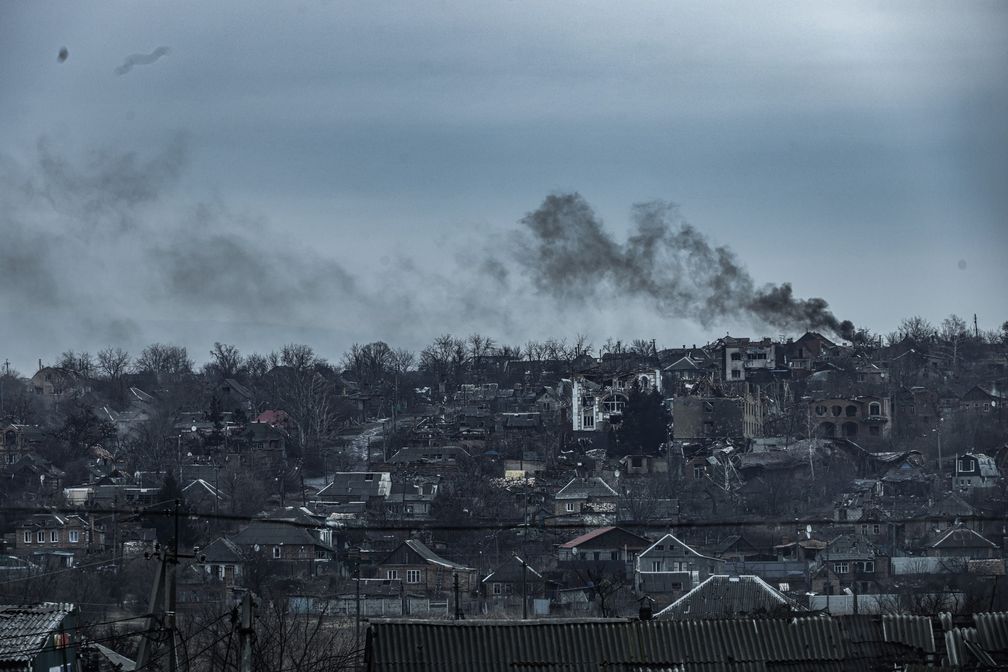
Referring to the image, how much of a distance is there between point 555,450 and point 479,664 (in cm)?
4144

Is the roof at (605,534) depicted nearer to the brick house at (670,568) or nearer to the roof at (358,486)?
the brick house at (670,568)

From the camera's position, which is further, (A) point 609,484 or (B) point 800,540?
(A) point 609,484

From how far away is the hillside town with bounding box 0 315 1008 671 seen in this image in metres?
14.3

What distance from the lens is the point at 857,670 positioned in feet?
39.1

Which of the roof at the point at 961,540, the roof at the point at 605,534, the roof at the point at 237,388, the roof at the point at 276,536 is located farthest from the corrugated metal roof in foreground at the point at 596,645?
the roof at the point at 237,388

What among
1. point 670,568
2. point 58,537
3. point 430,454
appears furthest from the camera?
point 430,454

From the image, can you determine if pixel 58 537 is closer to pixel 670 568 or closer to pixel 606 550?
pixel 606 550

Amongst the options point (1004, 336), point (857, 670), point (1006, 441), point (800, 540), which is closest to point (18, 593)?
point (800, 540)

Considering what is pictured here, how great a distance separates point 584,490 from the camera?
143 feet

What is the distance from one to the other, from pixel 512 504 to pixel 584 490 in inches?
87.2

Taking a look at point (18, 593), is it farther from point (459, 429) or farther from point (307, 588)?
point (459, 429)

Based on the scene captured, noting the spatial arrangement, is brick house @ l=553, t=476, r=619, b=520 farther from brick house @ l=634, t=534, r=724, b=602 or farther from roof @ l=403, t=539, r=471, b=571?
brick house @ l=634, t=534, r=724, b=602

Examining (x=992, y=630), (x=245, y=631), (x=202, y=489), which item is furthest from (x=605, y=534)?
(x=245, y=631)

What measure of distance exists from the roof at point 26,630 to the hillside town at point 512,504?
3 centimetres
